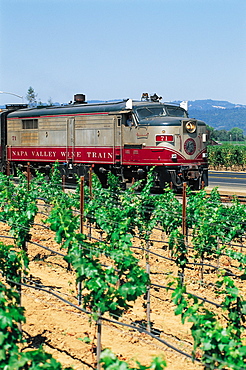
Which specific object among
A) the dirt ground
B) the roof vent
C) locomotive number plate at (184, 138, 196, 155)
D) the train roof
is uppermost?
the roof vent

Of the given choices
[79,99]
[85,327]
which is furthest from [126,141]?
[85,327]

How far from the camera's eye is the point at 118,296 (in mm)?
8141

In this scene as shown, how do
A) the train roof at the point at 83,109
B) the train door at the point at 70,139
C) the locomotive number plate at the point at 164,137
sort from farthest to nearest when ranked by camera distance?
the train door at the point at 70,139 → the train roof at the point at 83,109 → the locomotive number plate at the point at 164,137

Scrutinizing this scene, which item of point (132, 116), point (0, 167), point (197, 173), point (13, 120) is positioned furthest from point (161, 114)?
point (0, 167)

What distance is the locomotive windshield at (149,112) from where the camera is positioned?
75.1 ft

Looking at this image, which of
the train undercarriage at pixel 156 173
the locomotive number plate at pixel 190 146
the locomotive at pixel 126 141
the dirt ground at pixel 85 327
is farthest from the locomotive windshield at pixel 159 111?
the dirt ground at pixel 85 327

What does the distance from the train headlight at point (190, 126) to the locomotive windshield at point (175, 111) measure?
1.20m

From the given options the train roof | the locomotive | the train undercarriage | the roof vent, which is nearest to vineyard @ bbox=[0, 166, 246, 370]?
the train undercarriage

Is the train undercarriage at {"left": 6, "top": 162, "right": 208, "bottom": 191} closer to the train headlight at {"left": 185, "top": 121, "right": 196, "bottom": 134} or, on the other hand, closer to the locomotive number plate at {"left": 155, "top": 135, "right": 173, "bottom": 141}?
the locomotive number plate at {"left": 155, "top": 135, "right": 173, "bottom": 141}

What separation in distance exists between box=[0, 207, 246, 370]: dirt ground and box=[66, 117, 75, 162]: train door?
11.8m

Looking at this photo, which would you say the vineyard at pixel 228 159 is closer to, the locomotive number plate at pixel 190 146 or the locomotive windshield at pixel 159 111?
the locomotive windshield at pixel 159 111

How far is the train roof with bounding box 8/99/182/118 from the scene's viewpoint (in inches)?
912

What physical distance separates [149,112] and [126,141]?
1.50 meters

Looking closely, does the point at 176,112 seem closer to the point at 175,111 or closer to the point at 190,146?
the point at 175,111
